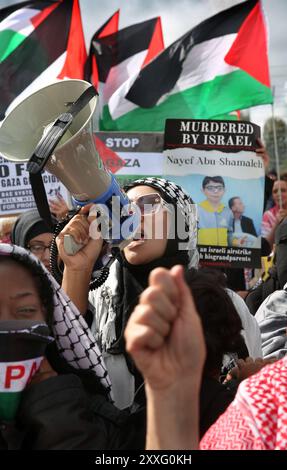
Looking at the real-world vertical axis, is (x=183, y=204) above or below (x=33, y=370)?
above

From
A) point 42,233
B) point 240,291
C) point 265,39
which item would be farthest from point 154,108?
point 42,233

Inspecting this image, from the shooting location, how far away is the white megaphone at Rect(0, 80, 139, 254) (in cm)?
215

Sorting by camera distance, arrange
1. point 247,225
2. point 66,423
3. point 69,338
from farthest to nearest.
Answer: point 247,225 → point 69,338 → point 66,423

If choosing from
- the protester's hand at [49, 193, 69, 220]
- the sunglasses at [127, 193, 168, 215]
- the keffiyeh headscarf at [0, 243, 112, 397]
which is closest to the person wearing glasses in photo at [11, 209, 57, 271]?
the protester's hand at [49, 193, 69, 220]

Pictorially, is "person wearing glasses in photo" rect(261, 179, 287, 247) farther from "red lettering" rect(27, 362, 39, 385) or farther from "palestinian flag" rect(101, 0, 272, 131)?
"red lettering" rect(27, 362, 39, 385)

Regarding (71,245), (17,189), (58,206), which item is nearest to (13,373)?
(71,245)

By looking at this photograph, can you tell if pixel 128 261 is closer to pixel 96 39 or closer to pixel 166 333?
pixel 166 333

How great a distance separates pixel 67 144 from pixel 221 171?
134 inches

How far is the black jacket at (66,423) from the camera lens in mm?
1499

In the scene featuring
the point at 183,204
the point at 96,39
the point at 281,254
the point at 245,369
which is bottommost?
the point at 245,369

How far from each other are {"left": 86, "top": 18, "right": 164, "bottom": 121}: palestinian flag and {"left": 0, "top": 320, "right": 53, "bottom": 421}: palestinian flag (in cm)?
638

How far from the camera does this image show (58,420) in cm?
151

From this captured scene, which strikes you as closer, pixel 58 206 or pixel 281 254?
pixel 281 254

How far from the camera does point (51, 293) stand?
1803 mm
